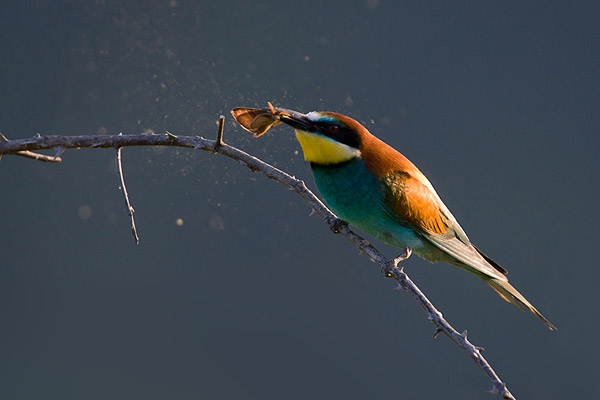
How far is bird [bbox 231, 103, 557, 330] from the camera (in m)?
1.31

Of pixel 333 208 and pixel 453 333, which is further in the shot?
pixel 333 208

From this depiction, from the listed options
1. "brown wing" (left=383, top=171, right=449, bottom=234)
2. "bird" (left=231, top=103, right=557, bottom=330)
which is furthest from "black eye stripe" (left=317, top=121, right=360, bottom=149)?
"brown wing" (left=383, top=171, right=449, bottom=234)

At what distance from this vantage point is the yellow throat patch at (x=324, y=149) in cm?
133

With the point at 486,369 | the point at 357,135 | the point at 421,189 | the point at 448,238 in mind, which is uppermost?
the point at 357,135

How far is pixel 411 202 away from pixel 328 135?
0.90 feet

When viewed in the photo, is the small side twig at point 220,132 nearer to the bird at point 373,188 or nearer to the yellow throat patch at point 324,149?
the bird at point 373,188

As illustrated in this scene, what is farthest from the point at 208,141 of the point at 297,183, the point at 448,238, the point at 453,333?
the point at 448,238

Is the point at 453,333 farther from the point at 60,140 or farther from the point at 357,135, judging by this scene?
the point at 60,140

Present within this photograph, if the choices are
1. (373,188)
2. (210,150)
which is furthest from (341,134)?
(210,150)

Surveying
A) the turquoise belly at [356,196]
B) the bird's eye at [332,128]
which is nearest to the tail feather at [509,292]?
the turquoise belly at [356,196]

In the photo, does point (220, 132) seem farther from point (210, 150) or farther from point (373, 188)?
point (373, 188)

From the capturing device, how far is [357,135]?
1.35 m

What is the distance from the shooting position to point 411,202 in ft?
4.72

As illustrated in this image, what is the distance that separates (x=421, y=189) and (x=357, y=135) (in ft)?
0.77
